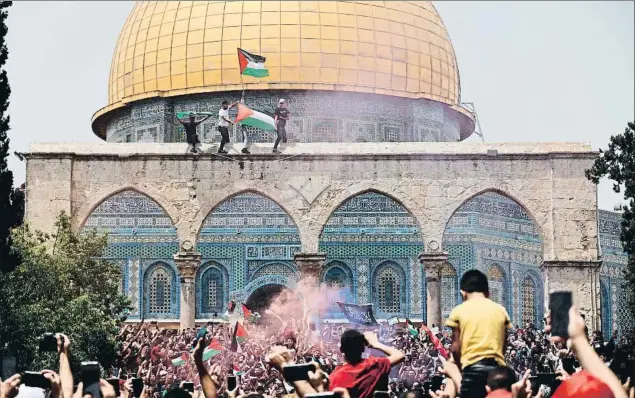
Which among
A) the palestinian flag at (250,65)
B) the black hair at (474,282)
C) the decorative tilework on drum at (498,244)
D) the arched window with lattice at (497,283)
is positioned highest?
the palestinian flag at (250,65)

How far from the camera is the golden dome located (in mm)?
30656

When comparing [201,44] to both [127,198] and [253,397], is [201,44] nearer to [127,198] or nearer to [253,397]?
[127,198]

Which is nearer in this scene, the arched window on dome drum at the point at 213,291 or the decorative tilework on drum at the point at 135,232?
the arched window on dome drum at the point at 213,291

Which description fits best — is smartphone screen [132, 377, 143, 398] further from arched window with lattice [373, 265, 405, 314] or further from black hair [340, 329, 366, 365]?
arched window with lattice [373, 265, 405, 314]

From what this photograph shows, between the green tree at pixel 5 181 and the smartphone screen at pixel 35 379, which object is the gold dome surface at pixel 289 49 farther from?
the smartphone screen at pixel 35 379

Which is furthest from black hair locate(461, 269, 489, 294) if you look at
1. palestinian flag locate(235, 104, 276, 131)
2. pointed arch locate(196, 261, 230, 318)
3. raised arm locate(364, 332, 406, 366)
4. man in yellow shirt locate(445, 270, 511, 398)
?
pointed arch locate(196, 261, 230, 318)

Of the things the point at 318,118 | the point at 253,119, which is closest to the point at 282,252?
the point at 318,118

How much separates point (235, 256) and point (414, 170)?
9.59m

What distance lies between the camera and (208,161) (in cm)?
2409

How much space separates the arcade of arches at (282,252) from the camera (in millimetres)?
32500

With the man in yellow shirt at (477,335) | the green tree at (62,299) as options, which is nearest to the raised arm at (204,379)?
the man in yellow shirt at (477,335)

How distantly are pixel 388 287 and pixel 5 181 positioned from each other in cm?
1586

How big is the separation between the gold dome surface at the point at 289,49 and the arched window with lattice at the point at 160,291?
4062 mm

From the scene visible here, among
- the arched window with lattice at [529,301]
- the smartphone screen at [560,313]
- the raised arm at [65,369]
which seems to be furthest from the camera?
the arched window with lattice at [529,301]
